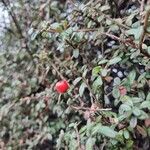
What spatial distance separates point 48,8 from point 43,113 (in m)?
0.65

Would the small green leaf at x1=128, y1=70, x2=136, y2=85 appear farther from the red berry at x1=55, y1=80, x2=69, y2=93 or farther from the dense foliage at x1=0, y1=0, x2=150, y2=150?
the red berry at x1=55, y1=80, x2=69, y2=93

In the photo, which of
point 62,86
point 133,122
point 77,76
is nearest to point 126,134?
point 133,122

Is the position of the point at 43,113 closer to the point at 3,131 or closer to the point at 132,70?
the point at 3,131

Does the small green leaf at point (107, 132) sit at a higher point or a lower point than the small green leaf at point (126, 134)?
higher

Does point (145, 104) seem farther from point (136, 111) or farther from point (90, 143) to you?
point (90, 143)

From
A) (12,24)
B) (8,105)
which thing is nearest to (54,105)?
(8,105)

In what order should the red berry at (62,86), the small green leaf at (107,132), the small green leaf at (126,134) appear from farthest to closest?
the red berry at (62,86) → the small green leaf at (126,134) → the small green leaf at (107,132)

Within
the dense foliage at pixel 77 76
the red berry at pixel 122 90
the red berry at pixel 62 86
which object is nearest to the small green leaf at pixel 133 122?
the dense foliage at pixel 77 76

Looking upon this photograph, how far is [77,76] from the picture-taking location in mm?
2141

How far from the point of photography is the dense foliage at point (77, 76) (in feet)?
5.50

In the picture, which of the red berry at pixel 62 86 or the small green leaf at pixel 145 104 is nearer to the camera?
the small green leaf at pixel 145 104

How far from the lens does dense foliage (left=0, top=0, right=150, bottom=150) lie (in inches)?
66.1

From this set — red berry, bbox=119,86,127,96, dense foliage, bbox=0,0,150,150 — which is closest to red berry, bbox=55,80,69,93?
dense foliage, bbox=0,0,150,150

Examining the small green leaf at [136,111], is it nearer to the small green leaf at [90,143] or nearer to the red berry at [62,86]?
the small green leaf at [90,143]
